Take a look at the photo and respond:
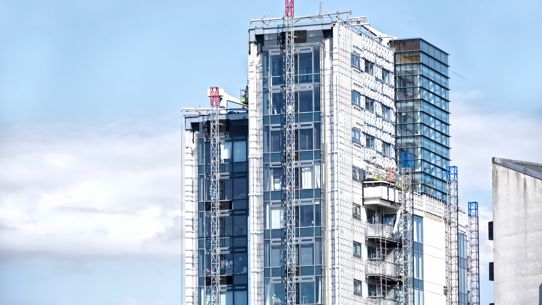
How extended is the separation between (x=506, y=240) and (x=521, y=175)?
209 inches

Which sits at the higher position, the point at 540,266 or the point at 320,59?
the point at 320,59

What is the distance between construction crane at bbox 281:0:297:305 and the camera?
196375 mm

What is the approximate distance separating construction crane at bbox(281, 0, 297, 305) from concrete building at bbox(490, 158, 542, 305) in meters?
59.4

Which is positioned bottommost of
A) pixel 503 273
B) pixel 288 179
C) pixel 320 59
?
pixel 503 273

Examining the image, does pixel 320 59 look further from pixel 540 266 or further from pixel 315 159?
pixel 540 266

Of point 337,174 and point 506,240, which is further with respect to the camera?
point 337,174

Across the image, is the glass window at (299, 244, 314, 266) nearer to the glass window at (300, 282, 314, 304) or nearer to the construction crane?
the construction crane

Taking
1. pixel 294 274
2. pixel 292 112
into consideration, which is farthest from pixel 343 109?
pixel 294 274

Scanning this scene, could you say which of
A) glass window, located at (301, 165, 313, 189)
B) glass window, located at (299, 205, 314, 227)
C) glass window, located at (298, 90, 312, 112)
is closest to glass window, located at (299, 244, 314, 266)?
glass window, located at (299, 205, 314, 227)

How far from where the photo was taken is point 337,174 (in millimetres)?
197375

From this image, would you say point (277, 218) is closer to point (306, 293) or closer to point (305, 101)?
point (306, 293)

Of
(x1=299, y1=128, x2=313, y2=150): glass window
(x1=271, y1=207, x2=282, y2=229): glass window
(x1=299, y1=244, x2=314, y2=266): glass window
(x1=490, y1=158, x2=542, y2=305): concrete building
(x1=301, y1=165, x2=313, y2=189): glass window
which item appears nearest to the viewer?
(x1=490, y1=158, x2=542, y2=305): concrete building

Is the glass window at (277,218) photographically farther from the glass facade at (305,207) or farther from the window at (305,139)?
the window at (305,139)

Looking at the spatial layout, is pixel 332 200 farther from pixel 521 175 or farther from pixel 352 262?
pixel 521 175
